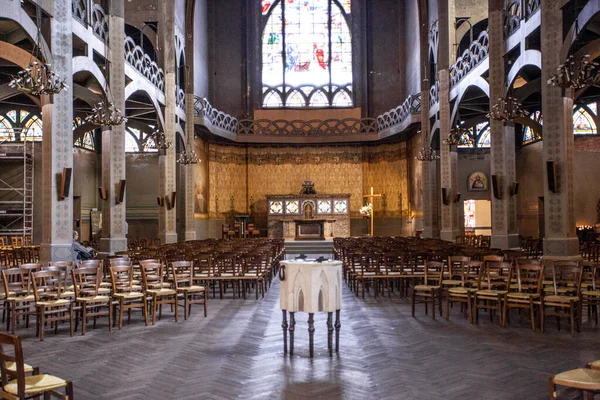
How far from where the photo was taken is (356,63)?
33250 millimetres

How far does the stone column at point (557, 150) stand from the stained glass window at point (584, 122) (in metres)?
12.9

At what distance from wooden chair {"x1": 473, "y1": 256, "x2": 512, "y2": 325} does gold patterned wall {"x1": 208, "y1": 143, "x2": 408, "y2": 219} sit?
2124 cm

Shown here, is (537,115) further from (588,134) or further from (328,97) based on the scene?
(328,97)

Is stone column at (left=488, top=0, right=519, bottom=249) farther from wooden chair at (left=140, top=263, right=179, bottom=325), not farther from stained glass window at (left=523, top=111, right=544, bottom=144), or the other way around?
wooden chair at (left=140, top=263, right=179, bottom=325)

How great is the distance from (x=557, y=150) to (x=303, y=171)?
814 inches

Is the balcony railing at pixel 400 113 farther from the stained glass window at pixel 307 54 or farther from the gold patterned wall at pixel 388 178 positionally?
the stained glass window at pixel 307 54

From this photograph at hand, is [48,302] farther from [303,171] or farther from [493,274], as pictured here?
[303,171]

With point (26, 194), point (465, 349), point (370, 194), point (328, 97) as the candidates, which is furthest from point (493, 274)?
point (328, 97)

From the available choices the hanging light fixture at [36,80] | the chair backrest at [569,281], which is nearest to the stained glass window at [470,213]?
the chair backrest at [569,281]

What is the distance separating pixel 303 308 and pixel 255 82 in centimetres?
2867

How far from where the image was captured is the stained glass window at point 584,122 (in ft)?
76.4

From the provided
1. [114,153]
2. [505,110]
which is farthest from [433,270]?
[114,153]

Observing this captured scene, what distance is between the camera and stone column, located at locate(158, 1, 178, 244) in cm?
2156

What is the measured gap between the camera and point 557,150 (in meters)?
11.8
